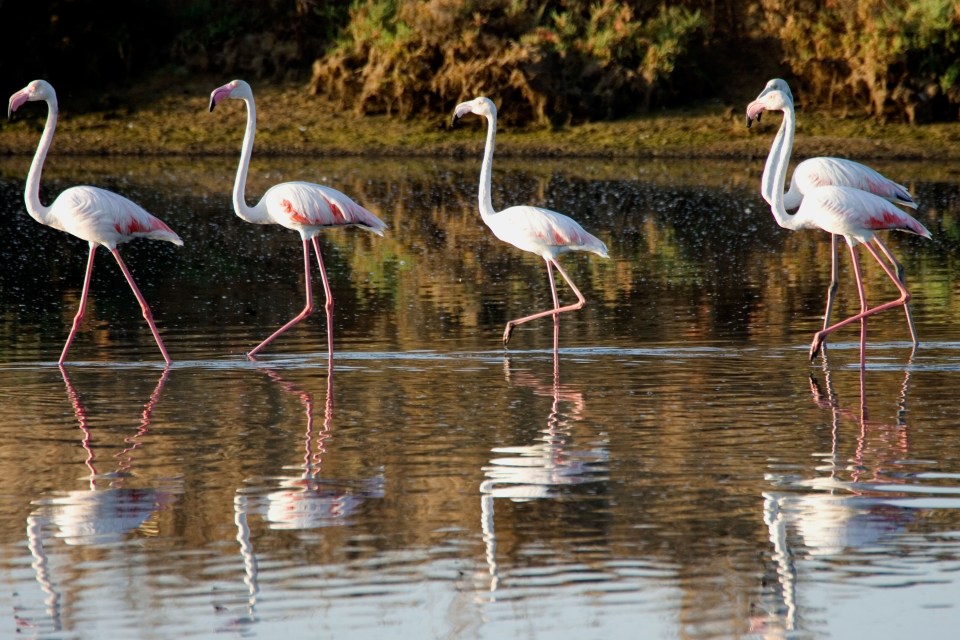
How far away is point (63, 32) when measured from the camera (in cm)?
2936

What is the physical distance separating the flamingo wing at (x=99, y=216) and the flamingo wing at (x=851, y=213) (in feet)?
13.0

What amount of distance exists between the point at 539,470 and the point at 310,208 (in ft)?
12.0

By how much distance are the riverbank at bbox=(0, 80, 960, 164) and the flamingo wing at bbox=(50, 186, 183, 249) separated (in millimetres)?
15777

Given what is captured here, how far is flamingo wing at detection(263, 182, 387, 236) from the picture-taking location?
9352 millimetres

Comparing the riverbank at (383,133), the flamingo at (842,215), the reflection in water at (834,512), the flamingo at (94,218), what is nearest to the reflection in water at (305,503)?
the reflection in water at (834,512)

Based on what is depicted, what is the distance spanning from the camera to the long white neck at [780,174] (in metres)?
9.12

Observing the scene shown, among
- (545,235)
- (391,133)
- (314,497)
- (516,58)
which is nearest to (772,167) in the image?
(545,235)

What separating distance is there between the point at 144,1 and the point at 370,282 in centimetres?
2054

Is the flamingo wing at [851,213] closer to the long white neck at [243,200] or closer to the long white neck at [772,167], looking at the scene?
the long white neck at [772,167]

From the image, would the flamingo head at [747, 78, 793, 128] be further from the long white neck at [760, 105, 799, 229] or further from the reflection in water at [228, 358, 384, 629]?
the reflection in water at [228, 358, 384, 629]

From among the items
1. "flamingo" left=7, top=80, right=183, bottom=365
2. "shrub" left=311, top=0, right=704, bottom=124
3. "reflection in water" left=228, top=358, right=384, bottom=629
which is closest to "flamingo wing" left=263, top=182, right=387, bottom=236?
"flamingo" left=7, top=80, right=183, bottom=365

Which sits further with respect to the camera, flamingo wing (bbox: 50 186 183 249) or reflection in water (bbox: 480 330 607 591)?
flamingo wing (bbox: 50 186 183 249)

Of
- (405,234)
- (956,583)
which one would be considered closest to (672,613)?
(956,583)

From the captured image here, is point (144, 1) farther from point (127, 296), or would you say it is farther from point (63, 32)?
point (127, 296)
